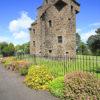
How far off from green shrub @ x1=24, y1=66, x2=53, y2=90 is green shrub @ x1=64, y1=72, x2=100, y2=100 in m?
3.03

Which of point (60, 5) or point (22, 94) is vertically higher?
point (60, 5)

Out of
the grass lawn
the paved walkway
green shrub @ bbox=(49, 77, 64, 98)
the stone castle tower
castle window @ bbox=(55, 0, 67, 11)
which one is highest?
castle window @ bbox=(55, 0, 67, 11)

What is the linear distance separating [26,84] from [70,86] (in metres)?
5.10

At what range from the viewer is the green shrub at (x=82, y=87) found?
452 inches

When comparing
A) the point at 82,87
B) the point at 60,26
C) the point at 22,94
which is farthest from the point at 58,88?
the point at 60,26

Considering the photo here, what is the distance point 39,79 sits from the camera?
616 inches

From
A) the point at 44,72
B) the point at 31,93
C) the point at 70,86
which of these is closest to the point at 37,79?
the point at 44,72

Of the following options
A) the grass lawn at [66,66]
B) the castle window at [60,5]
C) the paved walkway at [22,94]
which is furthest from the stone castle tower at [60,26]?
the paved walkway at [22,94]

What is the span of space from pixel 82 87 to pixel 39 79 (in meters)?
4.42

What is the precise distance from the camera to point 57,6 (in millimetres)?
41469

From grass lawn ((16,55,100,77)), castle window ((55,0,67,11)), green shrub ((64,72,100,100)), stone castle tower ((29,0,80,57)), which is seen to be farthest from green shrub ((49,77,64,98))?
castle window ((55,0,67,11))

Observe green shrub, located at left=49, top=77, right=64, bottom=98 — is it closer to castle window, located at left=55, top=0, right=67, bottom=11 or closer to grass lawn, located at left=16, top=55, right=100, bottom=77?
grass lawn, located at left=16, top=55, right=100, bottom=77

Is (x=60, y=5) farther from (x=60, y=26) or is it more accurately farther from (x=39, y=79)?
(x=39, y=79)

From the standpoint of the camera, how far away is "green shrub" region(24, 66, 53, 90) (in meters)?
→ 15.5
